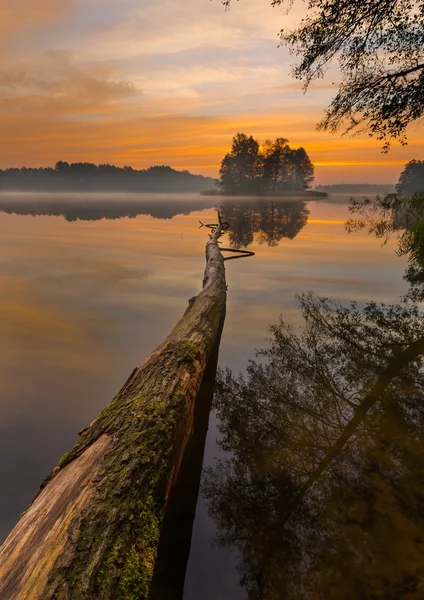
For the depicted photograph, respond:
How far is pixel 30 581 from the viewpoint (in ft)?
5.78

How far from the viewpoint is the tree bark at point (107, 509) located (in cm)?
183

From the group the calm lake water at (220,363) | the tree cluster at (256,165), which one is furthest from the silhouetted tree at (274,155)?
the calm lake water at (220,363)

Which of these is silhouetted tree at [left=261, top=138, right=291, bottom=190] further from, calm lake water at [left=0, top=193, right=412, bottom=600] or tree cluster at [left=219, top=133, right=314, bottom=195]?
calm lake water at [left=0, top=193, right=412, bottom=600]

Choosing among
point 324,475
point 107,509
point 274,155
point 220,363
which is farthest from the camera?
point 274,155

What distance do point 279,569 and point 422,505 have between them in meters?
1.51

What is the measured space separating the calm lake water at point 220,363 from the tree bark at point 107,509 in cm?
78

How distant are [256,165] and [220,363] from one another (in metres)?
104

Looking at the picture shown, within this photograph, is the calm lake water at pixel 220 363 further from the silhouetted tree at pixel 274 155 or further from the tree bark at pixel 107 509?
the silhouetted tree at pixel 274 155

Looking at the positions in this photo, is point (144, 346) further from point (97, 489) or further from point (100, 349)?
point (97, 489)

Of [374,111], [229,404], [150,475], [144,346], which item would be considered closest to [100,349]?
[144,346]

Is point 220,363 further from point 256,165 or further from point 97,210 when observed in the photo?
point 256,165

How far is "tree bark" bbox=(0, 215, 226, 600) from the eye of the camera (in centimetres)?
183

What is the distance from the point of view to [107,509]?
2273 mm

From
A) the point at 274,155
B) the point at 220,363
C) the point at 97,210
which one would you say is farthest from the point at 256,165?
the point at 220,363
